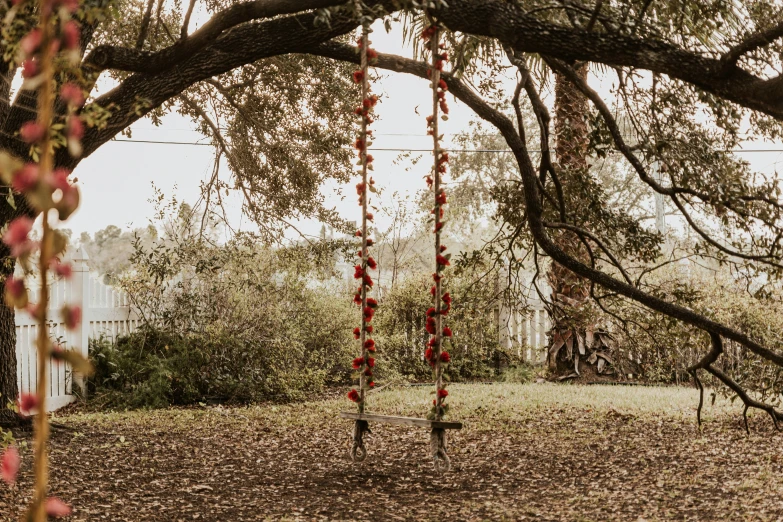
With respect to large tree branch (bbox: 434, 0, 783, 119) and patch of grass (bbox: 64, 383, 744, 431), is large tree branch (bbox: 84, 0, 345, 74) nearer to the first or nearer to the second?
large tree branch (bbox: 434, 0, 783, 119)

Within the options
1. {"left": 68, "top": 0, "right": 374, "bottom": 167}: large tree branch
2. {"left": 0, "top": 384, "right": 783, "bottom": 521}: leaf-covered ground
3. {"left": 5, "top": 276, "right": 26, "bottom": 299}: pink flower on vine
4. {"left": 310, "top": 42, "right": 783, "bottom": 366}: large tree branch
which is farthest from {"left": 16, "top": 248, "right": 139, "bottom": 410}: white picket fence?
{"left": 5, "top": 276, "right": 26, "bottom": 299}: pink flower on vine

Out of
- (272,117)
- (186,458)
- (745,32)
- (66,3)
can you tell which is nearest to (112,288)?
(272,117)

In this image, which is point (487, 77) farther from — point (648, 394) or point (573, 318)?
point (648, 394)

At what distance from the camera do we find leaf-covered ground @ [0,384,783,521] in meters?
4.43

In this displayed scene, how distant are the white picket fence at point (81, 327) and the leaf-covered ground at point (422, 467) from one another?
1058mm

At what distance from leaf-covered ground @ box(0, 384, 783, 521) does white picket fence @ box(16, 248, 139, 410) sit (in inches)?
41.6

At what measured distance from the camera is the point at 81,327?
28.3ft

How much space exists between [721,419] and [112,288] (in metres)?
7.58


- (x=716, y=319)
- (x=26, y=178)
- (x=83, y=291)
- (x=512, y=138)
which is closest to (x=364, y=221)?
(x=512, y=138)

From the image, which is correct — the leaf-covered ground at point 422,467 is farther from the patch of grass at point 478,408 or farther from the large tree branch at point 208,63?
the large tree branch at point 208,63

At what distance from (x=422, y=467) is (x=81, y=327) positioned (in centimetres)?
495

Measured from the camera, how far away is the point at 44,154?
2.55 ft

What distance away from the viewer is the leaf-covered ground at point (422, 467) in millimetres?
4430

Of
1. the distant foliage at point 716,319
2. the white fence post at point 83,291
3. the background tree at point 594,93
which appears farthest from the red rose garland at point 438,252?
the white fence post at point 83,291
